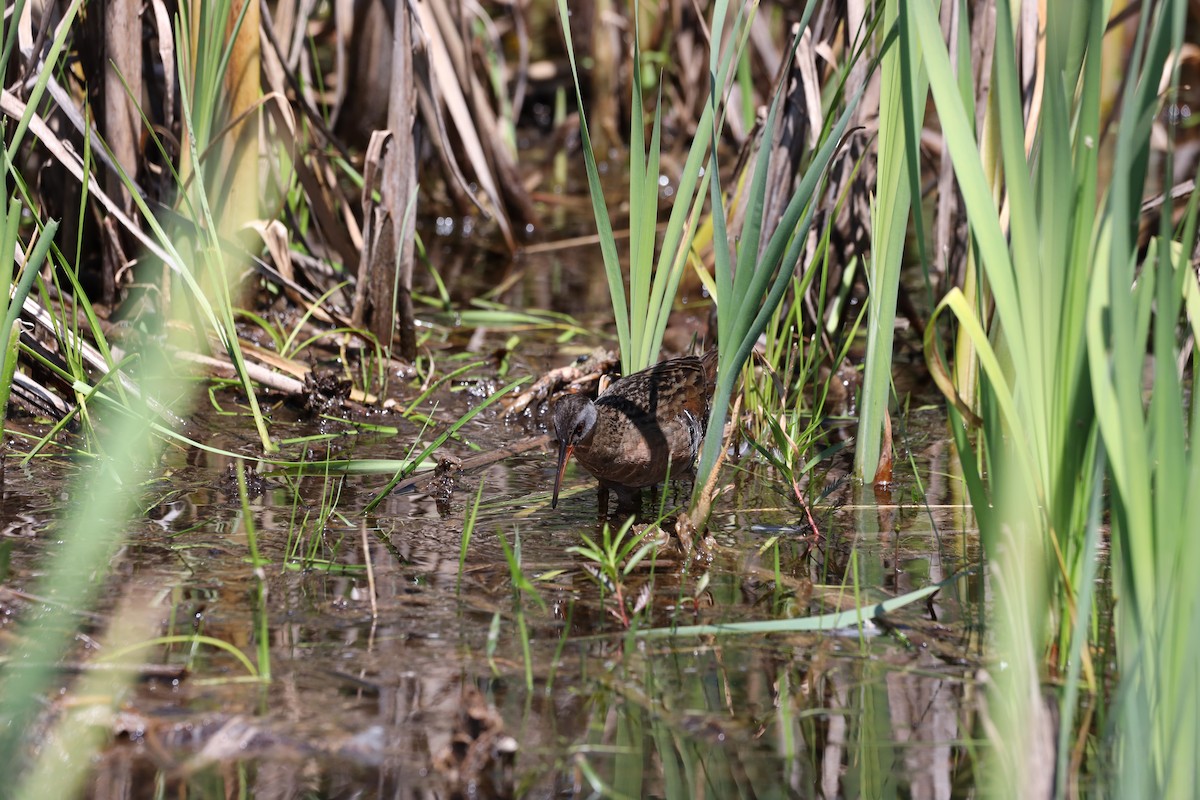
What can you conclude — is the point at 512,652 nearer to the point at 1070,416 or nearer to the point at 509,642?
the point at 509,642

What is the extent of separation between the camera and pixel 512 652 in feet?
8.57

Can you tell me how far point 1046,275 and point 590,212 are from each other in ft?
16.4

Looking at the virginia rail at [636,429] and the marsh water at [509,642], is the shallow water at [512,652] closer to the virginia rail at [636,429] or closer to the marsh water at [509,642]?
the marsh water at [509,642]

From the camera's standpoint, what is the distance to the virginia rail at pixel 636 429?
3.60 m

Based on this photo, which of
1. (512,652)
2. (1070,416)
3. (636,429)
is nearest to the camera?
(1070,416)

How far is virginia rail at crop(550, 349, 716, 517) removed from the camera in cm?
360

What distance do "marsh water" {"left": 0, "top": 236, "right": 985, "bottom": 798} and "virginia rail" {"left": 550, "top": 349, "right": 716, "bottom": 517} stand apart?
15 cm

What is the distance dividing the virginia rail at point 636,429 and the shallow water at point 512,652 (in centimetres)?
17

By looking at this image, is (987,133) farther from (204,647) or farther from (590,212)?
(590,212)

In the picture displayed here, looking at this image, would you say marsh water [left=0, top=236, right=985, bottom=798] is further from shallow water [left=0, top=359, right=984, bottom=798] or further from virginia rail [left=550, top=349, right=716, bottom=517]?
virginia rail [left=550, top=349, right=716, bottom=517]

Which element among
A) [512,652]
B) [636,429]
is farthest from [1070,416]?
[636,429]

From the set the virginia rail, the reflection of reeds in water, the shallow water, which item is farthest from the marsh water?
the reflection of reeds in water

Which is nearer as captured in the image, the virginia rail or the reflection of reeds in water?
the reflection of reeds in water

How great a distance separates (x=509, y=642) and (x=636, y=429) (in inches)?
44.5
